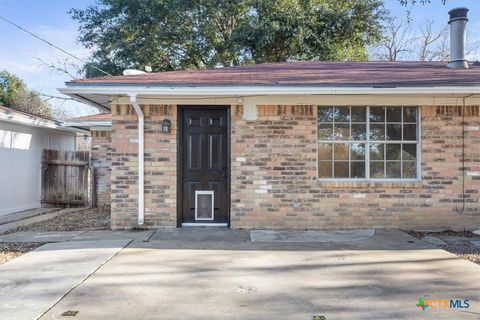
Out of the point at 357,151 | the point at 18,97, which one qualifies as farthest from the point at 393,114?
the point at 18,97

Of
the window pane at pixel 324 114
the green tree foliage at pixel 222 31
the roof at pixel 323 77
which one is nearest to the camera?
the roof at pixel 323 77

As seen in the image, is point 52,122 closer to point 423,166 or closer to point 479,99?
point 423,166

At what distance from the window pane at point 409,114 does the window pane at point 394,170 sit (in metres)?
0.88

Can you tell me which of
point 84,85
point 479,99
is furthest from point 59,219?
point 479,99

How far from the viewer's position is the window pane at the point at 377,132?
8.64 m

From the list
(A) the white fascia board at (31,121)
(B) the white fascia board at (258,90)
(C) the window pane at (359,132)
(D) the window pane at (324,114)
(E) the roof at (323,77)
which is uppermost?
(E) the roof at (323,77)

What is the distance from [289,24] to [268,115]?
10622 millimetres

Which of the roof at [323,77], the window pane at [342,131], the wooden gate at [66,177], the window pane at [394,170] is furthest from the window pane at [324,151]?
the wooden gate at [66,177]

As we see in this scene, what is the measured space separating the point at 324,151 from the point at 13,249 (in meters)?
5.66

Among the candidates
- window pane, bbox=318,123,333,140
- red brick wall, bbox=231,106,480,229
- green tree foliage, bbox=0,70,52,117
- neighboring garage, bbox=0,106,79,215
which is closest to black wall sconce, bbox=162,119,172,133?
red brick wall, bbox=231,106,480,229

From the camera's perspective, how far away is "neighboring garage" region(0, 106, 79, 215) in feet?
37.1

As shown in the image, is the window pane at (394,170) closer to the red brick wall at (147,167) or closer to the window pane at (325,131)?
the window pane at (325,131)

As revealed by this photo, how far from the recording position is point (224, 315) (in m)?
4.10

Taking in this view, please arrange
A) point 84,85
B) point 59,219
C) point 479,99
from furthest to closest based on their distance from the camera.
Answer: point 59,219, point 479,99, point 84,85
